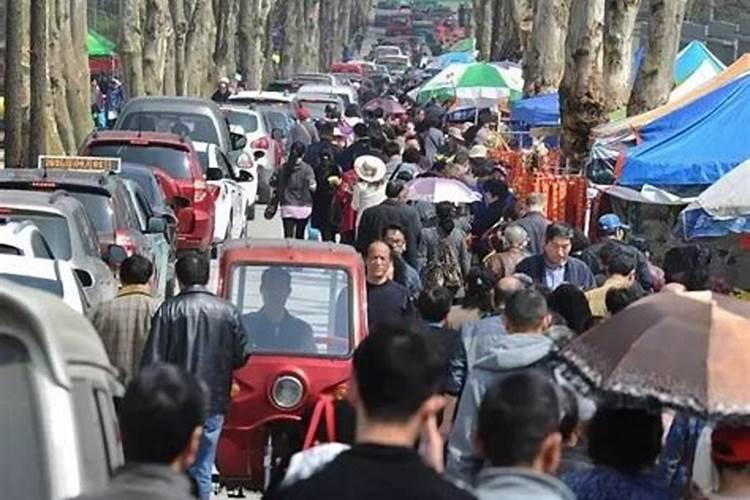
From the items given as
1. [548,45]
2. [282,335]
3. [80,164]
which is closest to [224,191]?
[80,164]

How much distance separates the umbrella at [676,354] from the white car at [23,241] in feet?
17.4

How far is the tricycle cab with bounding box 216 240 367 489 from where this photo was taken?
36.0ft

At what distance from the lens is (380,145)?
23312 mm

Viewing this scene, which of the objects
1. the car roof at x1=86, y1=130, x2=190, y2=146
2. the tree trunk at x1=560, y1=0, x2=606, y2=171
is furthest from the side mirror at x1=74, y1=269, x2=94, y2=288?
the tree trunk at x1=560, y1=0, x2=606, y2=171

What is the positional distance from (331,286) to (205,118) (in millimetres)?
16482

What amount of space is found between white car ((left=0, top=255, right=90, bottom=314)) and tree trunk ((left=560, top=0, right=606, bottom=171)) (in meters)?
13.5

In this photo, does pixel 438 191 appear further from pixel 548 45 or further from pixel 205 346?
pixel 548 45

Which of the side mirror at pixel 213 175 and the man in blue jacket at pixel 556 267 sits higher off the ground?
the man in blue jacket at pixel 556 267

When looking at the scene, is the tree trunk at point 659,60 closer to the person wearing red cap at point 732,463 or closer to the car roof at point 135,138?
the car roof at point 135,138

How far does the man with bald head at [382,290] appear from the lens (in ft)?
40.0

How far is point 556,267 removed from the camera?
520 inches

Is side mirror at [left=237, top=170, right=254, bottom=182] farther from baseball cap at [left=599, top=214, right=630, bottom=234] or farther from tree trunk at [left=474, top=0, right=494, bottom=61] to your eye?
tree trunk at [left=474, top=0, right=494, bottom=61]

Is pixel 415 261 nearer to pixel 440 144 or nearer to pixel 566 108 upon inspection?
pixel 566 108

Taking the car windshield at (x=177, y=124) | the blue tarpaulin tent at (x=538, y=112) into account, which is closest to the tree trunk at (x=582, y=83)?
the blue tarpaulin tent at (x=538, y=112)
